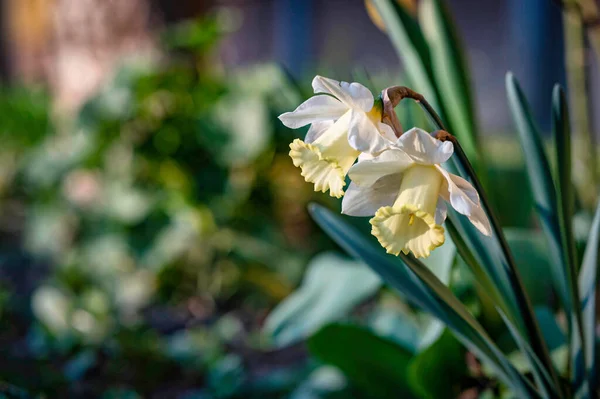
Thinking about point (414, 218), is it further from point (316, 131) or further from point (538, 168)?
point (538, 168)

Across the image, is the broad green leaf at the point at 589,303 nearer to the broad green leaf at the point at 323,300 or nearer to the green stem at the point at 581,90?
the broad green leaf at the point at 323,300

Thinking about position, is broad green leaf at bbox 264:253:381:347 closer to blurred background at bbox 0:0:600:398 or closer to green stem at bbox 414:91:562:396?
blurred background at bbox 0:0:600:398

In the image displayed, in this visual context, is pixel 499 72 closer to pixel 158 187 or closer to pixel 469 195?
pixel 158 187

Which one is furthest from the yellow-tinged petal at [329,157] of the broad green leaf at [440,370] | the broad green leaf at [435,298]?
the broad green leaf at [440,370]

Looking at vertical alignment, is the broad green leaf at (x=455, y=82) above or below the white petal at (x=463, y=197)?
below

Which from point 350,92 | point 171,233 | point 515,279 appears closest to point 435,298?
point 515,279

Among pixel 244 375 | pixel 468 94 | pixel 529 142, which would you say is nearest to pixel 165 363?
pixel 244 375
